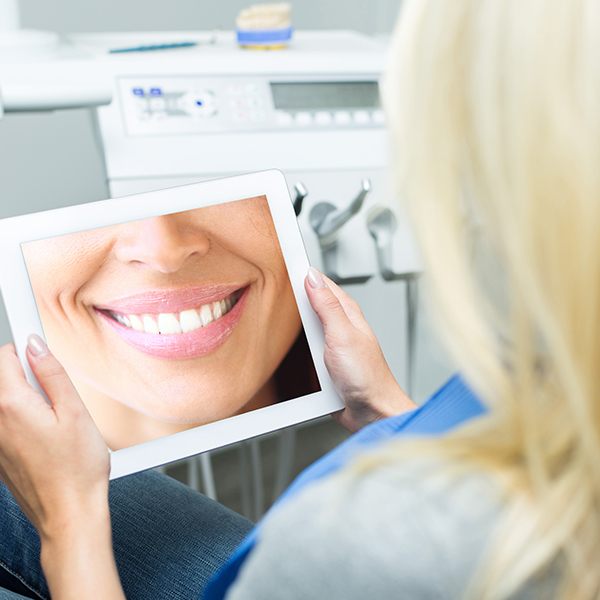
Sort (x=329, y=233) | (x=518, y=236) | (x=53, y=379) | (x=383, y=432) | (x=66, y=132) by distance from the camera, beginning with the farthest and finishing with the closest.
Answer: (x=66, y=132) → (x=329, y=233) → (x=53, y=379) → (x=383, y=432) → (x=518, y=236)

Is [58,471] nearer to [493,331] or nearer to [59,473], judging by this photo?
[59,473]

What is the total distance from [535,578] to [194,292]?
0.50 meters

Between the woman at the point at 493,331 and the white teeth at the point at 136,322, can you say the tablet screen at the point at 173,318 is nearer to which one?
the white teeth at the point at 136,322

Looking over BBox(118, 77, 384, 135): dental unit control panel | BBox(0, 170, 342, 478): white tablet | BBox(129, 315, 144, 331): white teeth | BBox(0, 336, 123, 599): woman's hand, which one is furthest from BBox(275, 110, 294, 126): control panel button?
BBox(0, 336, 123, 599): woman's hand

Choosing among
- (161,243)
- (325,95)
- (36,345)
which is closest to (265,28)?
(325,95)

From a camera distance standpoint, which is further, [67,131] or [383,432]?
[67,131]

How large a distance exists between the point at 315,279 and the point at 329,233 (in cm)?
26

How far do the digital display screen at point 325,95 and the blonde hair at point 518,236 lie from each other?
699mm

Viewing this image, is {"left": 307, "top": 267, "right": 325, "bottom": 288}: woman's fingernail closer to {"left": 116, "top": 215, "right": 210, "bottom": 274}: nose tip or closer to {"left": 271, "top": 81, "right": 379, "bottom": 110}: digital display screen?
{"left": 116, "top": 215, "right": 210, "bottom": 274}: nose tip

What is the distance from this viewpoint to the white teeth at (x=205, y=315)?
814mm

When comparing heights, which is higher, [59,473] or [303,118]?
[303,118]

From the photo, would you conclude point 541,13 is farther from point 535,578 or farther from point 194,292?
point 194,292

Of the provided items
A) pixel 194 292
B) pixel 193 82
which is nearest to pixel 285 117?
pixel 193 82

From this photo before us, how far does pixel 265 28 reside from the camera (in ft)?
3.78
